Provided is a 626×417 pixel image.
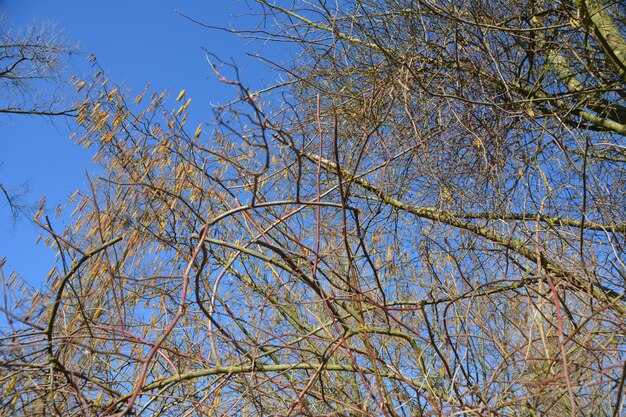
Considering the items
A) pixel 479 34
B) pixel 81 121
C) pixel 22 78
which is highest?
pixel 22 78

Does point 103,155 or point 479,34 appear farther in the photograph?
point 103,155

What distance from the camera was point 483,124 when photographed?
2789mm

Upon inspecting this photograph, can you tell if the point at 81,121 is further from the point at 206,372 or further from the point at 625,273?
the point at 625,273

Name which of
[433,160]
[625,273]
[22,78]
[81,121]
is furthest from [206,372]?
[22,78]

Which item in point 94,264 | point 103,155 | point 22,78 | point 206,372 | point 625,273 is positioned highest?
point 22,78

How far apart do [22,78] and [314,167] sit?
606 cm

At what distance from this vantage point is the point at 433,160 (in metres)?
2.97

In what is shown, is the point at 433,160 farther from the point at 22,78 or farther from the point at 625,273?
the point at 22,78

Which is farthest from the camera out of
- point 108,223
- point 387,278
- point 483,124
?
point 108,223

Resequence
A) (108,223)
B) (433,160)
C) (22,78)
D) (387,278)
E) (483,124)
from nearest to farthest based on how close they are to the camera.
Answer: (483,124), (433,160), (387,278), (108,223), (22,78)

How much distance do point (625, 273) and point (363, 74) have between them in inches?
65.7

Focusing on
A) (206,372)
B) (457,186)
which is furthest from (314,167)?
(206,372)

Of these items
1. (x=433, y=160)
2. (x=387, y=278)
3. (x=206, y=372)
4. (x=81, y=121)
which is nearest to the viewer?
(x=206, y=372)

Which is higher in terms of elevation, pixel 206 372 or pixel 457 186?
pixel 457 186
